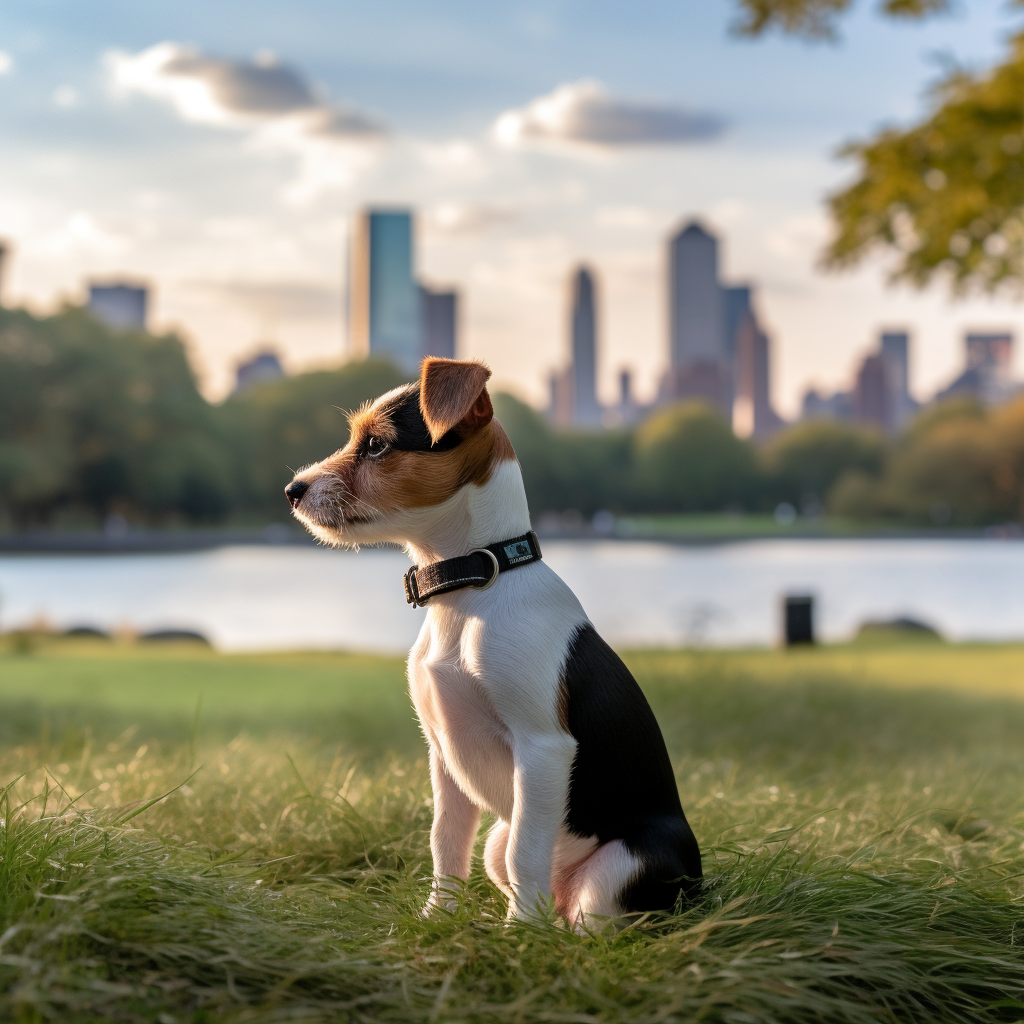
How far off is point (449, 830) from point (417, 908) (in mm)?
269

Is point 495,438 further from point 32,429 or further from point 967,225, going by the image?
point 32,429

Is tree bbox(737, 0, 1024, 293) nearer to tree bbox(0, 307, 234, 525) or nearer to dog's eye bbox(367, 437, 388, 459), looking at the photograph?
dog's eye bbox(367, 437, 388, 459)

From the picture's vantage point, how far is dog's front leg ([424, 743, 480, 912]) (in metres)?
2.54

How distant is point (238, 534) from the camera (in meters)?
45.0

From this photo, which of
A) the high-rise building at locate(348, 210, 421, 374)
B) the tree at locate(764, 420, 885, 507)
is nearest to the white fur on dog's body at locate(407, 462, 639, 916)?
the tree at locate(764, 420, 885, 507)

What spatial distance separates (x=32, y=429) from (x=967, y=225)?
38690 millimetres

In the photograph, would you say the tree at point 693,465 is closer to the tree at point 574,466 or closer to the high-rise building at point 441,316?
the tree at point 574,466

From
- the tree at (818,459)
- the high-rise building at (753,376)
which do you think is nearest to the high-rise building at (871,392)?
the high-rise building at (753,376)

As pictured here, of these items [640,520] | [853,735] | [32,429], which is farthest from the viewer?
[640,520]

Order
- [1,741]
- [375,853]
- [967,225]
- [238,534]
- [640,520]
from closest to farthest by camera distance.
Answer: [375,853]
[1,741]
[967,225]
[238,534]
[640,520]

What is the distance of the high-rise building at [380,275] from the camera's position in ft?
404

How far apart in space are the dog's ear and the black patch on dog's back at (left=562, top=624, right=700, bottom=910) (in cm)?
60

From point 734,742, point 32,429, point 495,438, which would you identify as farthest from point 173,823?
point 32,429

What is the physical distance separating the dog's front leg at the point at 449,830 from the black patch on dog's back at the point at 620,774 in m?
0.35
